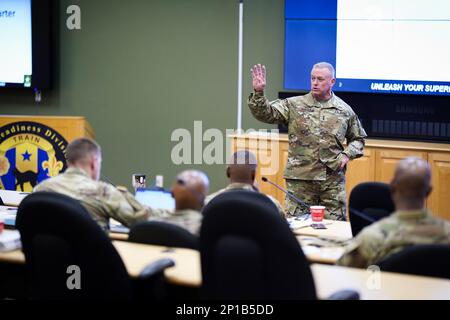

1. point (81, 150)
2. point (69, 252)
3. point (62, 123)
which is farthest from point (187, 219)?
point (62, 123)

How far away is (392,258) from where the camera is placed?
111 inches

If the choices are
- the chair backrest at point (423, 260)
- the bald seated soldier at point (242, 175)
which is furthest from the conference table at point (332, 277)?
the bald seated soldier at point (242, 175)

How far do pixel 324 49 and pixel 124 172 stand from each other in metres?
2.69

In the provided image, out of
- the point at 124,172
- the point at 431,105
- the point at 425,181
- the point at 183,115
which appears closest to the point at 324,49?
the point at 431,105

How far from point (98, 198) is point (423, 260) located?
1.66 m

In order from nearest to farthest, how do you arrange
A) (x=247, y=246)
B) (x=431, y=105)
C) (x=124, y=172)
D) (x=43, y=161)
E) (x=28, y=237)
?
(x=247, y=246), (x=28, y=237), (x=431, y=105), (x=43, y=161), (x=124, y=172)

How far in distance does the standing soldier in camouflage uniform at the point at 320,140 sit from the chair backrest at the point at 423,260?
272 cm

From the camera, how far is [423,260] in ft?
9.05

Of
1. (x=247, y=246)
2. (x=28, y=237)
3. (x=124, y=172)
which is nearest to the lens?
(x=247, y=246)

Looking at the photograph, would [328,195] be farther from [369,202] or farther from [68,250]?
[68,250]

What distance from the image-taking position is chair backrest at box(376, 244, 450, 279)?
2.72 metres

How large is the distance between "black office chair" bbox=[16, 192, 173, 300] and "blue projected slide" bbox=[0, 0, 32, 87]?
5.61m

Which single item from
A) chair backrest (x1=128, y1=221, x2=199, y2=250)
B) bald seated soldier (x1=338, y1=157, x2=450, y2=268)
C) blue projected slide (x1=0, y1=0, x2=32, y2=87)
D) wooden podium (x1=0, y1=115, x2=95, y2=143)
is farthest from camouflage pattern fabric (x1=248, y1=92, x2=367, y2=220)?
blue projected slide (x1=0, y1=0, x2=32, y2=87)
